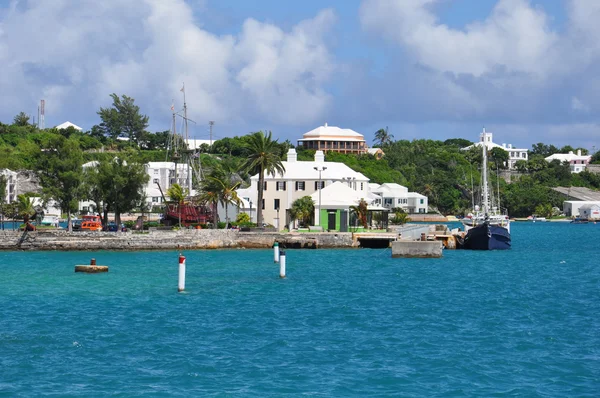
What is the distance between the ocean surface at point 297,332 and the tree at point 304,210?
28524 mm

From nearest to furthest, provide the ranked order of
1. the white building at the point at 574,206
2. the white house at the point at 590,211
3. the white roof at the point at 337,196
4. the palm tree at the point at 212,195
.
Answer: the palm tree at the point at 212,195, the white roof at the point at 337,196, the white house at the point at 590,211, the white building at the point at 574,206

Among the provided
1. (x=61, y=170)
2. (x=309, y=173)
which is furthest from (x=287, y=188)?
(x=61, y=170)

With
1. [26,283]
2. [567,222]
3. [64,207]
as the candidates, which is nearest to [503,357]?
[26,283]

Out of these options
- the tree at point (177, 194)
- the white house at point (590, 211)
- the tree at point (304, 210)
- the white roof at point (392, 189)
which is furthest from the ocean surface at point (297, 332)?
the white house at point (590, 211)

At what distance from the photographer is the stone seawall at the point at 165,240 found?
2904 inches

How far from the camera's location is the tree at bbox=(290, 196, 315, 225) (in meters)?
89.8

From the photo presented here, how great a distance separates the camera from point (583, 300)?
45688 mm

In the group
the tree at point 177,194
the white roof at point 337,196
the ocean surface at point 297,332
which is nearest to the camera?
the ocean surface at point 297,332

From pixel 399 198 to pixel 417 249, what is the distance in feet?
329

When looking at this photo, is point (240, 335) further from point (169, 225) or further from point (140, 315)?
point (169, 225)

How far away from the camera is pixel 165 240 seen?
75188 millimetres

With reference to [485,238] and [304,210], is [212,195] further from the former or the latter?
[485,238]

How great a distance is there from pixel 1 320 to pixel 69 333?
4.58 m

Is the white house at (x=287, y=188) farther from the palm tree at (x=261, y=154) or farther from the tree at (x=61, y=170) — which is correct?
the tree at (x=61, y=170)
